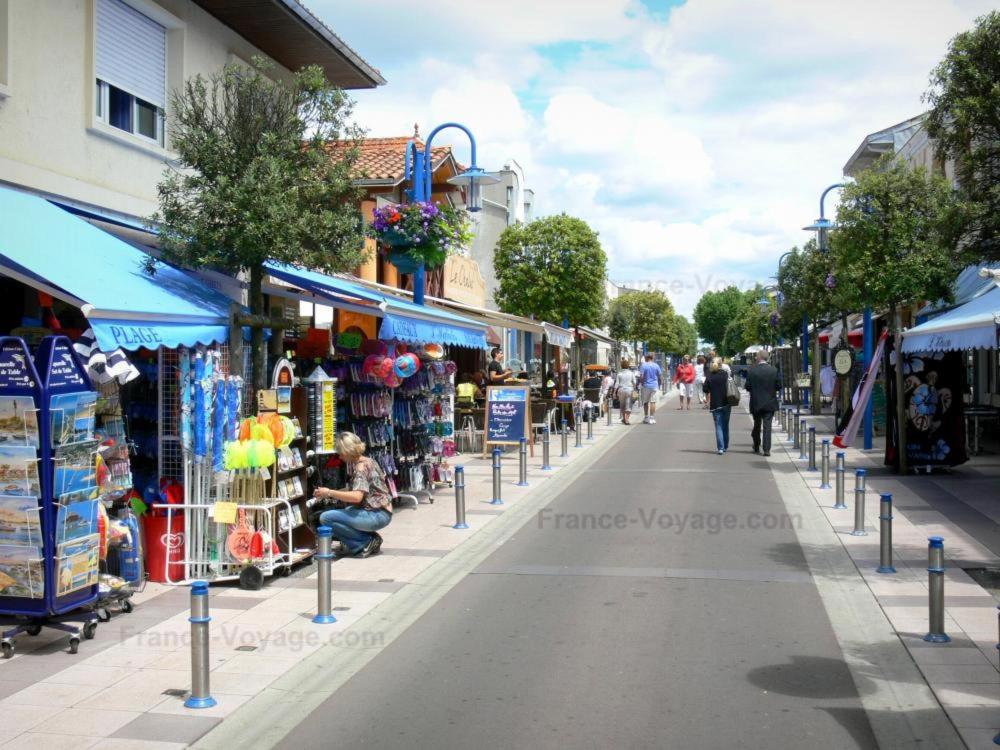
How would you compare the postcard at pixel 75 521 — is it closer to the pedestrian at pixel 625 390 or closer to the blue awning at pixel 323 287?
the blue awning at pixel 323 287

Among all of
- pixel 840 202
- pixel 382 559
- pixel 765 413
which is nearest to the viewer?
pixel 382 559

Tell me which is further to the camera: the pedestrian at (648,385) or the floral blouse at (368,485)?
the pedestrian at (648,385)

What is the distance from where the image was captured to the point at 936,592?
666 centimetres

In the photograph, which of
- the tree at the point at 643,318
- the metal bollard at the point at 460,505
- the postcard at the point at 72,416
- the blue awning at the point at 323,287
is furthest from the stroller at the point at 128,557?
the tree at the point at 643,318

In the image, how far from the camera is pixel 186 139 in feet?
30.1

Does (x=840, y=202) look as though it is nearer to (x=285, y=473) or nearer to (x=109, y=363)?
(x=285, y=473)

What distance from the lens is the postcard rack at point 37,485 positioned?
6609 millimetres

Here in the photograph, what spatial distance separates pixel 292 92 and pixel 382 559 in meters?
4.74

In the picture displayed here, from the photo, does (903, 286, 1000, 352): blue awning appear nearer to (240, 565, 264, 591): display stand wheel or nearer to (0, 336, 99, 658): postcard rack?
(240, 565, 264, 591): display stand wheel

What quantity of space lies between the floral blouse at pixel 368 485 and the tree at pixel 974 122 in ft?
20.2

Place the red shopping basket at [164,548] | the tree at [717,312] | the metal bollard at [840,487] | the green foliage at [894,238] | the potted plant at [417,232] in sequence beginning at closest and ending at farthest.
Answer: the red shopping basket at [164,548]
the metal bollard at [840,487]
the potted plant at [417,232]
the green foliage at [894,238]
the tree at [717,312]

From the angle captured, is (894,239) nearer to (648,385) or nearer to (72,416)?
(648,385)

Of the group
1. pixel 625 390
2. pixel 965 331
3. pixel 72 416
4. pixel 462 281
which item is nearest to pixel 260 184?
pixel 72 416

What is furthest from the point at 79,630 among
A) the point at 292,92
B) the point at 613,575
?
the point at 292,92
